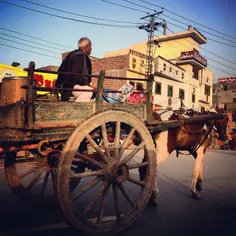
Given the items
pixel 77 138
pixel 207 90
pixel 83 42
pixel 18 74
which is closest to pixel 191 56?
pixel 207 90

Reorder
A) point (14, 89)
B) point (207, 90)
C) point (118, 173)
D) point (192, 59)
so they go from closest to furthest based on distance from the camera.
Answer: point (118, 173)
point (14, 89)
point (192, 59)
point (207, 90)

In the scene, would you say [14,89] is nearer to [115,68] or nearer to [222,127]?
[222,127]

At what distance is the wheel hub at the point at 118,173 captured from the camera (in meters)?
2.69

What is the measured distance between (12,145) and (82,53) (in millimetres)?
1578

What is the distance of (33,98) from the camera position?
2531mm

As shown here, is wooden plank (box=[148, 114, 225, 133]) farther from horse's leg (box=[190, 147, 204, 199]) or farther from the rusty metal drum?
the rusty metal drum

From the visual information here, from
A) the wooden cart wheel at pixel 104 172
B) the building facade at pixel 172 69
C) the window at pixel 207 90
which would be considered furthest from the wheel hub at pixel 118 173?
the window at pixel 207 90

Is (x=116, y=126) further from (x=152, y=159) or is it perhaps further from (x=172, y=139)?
(x=172, y=139)

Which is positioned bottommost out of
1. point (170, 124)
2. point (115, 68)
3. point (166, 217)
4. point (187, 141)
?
point (166, 217)

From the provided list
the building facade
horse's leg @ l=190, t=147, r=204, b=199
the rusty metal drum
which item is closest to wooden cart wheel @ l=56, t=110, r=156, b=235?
the rusty metal drum

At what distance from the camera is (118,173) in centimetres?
278

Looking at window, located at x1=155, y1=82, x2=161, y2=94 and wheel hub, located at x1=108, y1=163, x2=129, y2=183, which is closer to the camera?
wheel hub, located at x1=108, y1=163, x2=129, y2=183

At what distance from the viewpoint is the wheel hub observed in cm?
269

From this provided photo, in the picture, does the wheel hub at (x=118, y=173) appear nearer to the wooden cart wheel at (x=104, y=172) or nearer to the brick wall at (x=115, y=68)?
the wooden cart wheel at (x=104, y=172)
